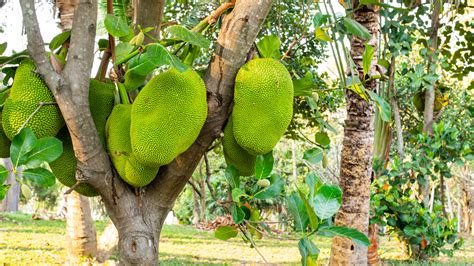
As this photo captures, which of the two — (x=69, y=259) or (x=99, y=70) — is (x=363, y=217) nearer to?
(x=99, y=70)

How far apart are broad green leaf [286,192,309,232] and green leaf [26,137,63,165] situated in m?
0.42

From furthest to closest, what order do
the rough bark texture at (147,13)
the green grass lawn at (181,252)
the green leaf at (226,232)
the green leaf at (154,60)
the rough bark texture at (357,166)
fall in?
the green grass lawn at (181,252) < the rough bark texture at (357,166) < the rough bark texture at (147,13) < the green leaf at (226,232) < the green leaf at (154,60)

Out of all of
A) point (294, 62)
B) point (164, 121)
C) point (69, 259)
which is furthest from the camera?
point (294, 62)

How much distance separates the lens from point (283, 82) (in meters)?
1.02

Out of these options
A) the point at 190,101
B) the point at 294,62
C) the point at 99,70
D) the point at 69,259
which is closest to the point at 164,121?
the point at 190,101

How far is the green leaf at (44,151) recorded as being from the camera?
2.87 feet

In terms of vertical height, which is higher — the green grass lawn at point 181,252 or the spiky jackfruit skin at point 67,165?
the spiky jackfruit skin at point 67,165

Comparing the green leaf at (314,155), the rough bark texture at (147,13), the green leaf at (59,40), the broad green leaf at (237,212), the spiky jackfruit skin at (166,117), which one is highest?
the rough bark texture at (147,13)

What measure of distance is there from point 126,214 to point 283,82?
41 centimetres

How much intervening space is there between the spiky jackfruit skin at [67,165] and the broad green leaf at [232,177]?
0.88 feet

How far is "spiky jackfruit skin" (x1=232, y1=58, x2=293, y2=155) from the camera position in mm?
975

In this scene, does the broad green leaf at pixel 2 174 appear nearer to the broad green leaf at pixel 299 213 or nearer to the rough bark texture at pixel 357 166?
the broad green leaf at pixel 299 213

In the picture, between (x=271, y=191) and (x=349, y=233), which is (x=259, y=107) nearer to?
(x=271, y=191)

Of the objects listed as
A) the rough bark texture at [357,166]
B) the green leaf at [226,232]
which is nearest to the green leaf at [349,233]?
the green leaf at [226,232]
